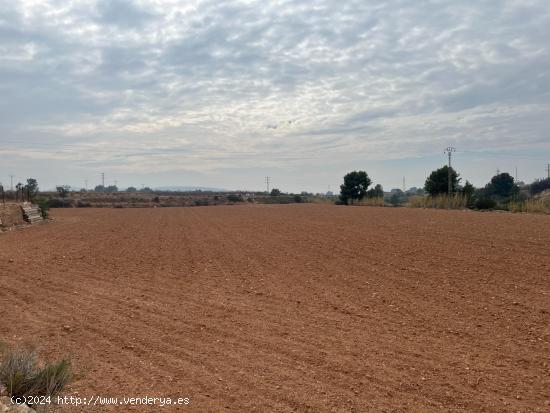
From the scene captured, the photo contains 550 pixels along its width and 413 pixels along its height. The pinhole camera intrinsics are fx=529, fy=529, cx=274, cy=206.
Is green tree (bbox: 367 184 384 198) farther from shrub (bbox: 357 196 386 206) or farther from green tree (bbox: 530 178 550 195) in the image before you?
green tree (bbox: 530 178 550 195)

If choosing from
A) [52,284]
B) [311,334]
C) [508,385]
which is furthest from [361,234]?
[508,385]

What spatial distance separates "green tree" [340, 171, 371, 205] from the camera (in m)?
85.6

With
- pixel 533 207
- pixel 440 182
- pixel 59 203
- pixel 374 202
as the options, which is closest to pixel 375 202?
pixel 374 202

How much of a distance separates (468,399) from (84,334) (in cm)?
530

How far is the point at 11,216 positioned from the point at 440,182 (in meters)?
47.2

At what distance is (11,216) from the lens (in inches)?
1219

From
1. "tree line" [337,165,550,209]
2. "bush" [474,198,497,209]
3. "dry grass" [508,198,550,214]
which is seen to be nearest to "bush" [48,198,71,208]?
"tree line" [337,165,550,209]

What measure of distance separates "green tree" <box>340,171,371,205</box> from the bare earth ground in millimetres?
69604

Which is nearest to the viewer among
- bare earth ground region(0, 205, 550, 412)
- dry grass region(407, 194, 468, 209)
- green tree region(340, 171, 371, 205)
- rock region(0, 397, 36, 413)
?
rock region(0, 397, 36, 413)

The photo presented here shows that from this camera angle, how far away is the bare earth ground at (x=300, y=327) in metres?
5.62

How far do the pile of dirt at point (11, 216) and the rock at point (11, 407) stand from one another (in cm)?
2669

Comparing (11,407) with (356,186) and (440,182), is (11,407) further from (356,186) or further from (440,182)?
(356,186)

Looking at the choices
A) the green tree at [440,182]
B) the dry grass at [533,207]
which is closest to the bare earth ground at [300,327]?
the dry grass at [533,207]

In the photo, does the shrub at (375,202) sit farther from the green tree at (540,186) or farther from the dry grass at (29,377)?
the dry grass at (29,377)
